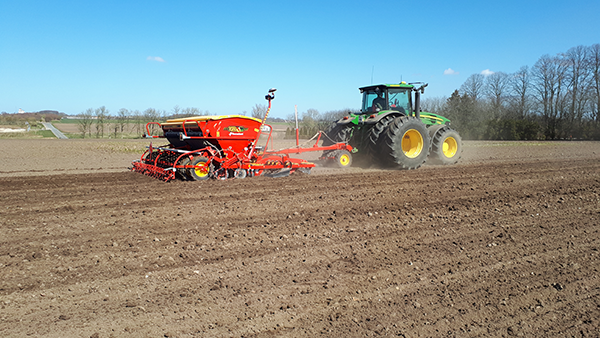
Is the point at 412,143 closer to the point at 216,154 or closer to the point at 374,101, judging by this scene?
the point at 374,101

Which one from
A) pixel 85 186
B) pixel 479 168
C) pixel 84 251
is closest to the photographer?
pixel 84 251

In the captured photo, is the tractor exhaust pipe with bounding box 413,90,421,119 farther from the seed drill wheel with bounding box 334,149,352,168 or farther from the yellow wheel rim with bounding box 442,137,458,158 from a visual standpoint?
the seed drill wheel with bounding box 334,149,352,168

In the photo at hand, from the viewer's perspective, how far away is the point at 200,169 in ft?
25.2

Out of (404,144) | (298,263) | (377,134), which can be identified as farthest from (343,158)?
(298,263)

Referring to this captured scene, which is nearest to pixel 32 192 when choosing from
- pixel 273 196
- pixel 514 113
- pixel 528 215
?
pixel 273 196

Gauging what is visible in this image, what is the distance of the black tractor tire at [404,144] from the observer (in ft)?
30.1

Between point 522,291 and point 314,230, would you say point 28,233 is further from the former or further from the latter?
point 522,291

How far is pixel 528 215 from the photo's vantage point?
16.7 ft

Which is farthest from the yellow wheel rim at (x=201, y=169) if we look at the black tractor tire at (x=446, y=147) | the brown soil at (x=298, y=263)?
the black tractor tire at (x=446, y=147)

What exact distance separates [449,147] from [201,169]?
723cm

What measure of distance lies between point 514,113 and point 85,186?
4085 centimetres

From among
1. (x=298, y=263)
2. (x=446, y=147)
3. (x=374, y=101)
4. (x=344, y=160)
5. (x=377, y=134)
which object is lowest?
(x=298, y=263)

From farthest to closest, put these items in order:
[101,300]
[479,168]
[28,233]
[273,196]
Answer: [479,168], [273,196], [28,233], [101,300]

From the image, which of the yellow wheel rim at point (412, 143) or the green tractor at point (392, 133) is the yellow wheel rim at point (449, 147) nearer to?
the green tractor at point (392, 133)
